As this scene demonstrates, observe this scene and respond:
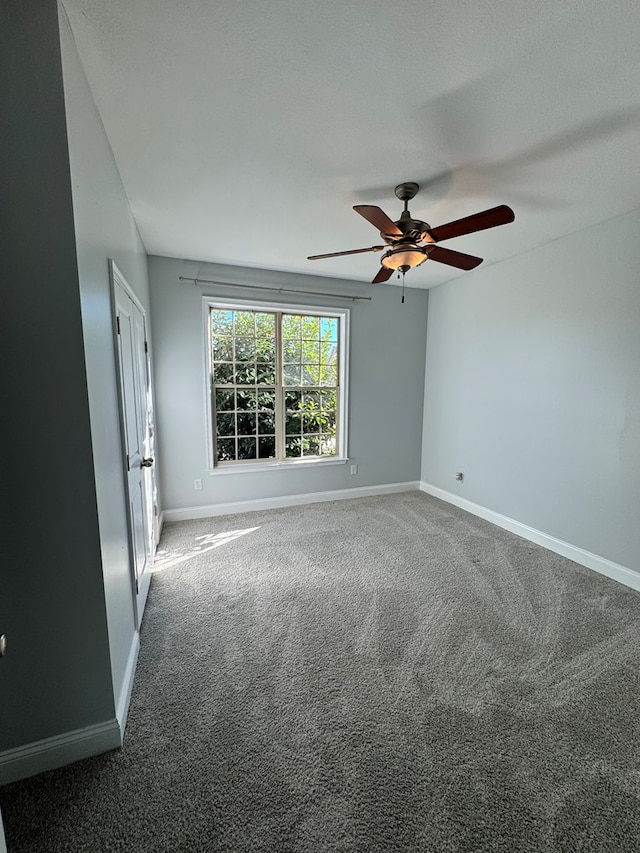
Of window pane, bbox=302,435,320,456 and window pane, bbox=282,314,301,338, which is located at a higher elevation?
window pane, bbox=282,314,301,338

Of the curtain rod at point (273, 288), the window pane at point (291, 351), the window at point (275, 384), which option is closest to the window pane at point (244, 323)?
the window at point (275, 384)

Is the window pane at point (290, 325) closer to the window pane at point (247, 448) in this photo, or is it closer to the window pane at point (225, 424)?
the window pane at point (225, 424)

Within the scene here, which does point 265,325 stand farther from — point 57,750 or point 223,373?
point 57,750

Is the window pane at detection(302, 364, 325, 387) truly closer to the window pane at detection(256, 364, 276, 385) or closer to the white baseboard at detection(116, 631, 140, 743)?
the window pane at detection(256, 364, 276, 385)

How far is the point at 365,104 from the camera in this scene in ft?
4.98

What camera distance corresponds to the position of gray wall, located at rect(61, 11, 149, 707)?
48.8 inches

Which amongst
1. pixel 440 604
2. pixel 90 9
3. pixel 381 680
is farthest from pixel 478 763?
pixel 90 9

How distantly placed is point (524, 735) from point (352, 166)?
9.23ft

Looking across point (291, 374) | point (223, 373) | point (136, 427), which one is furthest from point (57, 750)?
point (291, 374)

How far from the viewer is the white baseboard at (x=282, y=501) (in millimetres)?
3686

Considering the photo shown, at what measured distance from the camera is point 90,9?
115cm

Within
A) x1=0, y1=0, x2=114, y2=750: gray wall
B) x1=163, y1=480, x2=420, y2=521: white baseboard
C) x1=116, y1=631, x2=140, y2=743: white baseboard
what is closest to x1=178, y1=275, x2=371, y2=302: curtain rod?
x1=163, y1=480, x2=420, y2=521: white baseboard

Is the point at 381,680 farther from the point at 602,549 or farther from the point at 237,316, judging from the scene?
the point at 237,316

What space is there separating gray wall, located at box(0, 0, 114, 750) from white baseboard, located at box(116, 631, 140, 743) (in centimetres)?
11
